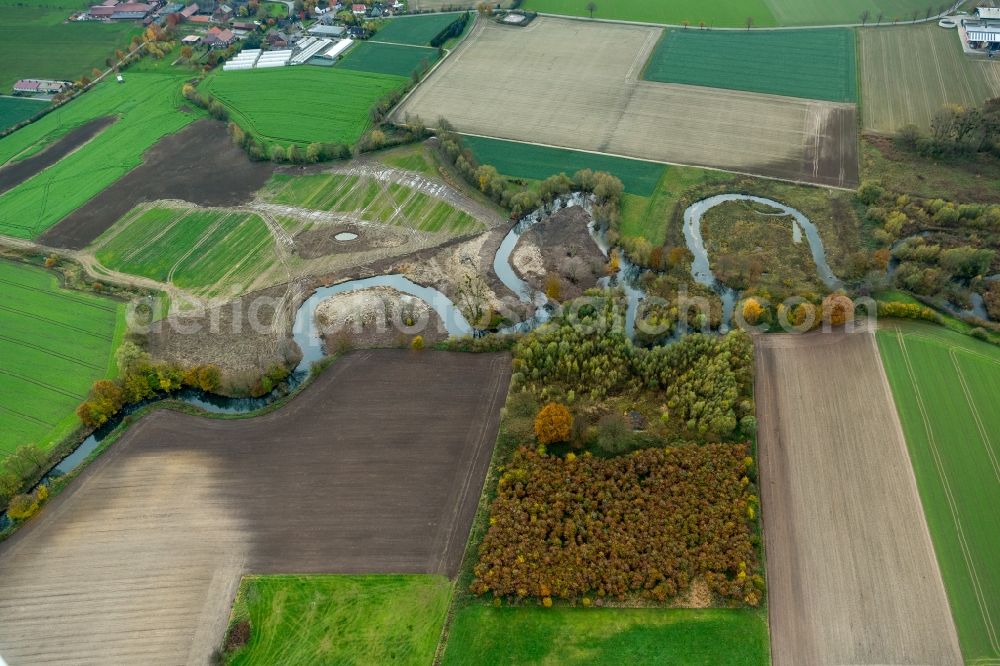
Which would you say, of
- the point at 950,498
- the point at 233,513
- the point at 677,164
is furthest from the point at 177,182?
the point at 950,498

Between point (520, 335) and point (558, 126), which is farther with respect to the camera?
point (558, 126)

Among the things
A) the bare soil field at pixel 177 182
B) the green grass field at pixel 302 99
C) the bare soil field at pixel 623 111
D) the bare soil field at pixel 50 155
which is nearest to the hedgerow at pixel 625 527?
the bare soil field at pixel 623 111

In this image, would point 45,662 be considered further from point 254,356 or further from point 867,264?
point 867,264

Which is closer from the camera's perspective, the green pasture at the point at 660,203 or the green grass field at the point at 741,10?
the green pasture at the point at 660,203

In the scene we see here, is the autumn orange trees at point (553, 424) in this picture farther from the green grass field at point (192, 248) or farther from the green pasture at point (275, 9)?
the green pasture at point (275, 9)

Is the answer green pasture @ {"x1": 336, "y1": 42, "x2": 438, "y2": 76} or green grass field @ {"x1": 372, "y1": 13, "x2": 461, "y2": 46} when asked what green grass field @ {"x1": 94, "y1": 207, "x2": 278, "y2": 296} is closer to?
green pasture @ {"x1": 336, "y1": 42, "x2": 438, "y2": 76}

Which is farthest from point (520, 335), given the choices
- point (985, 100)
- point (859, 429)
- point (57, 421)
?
point (985, 100)
